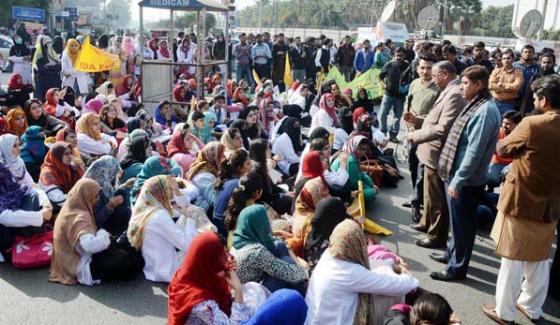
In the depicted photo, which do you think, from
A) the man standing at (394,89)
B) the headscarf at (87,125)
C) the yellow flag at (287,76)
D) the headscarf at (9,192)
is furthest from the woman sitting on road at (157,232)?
the yellow flag at (287,76)

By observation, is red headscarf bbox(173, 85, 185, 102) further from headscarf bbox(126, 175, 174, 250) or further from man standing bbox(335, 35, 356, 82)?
man standing bbox(335, 35, 356, 82)

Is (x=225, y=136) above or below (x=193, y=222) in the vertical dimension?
above

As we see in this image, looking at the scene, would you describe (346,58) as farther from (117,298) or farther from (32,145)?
(117,298)

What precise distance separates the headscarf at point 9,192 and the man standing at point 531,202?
4090 millimetres

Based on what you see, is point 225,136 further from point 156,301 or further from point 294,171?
point 156,301

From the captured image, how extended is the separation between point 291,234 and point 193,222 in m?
0.92

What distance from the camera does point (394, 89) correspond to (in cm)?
988

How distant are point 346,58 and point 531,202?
43.8ft

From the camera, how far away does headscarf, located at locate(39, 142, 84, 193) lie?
5559mm

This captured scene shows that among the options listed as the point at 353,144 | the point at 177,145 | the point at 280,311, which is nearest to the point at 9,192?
the point at 177,145

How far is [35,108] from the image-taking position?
7801 mm

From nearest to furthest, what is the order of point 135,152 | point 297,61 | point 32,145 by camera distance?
point 135,152, point 32,145, point 297,61

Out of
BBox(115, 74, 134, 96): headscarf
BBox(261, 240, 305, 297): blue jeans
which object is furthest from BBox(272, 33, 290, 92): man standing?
BBox(261, 240, 305, 297): blue jeans

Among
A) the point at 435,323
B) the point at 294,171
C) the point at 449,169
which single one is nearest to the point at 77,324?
the point at 435,323
